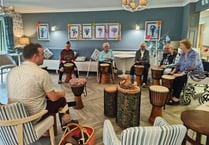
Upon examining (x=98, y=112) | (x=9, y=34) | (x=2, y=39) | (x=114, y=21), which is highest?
(x=114, y=21)

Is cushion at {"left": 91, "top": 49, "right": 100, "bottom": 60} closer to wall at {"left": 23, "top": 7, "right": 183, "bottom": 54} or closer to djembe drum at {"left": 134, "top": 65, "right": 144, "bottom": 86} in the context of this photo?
wall at {"left": 23, "top": 7, "right": 183, "bottom": 54}

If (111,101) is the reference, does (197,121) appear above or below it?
above

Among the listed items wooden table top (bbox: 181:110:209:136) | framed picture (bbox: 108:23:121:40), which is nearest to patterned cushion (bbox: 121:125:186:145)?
wooden table top (bbox: 181:110:209:136)

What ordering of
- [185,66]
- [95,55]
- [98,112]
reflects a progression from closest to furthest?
[98,112] → [185,66] → [95,55]

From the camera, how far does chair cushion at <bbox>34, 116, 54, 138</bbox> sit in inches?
71.3

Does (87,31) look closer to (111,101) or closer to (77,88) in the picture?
(77,88)

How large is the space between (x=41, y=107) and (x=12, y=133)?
0.36m

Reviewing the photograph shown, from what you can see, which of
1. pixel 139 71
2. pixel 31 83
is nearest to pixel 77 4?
pixel 139 71

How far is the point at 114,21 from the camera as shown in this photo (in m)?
6.79

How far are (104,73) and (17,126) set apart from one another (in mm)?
3787

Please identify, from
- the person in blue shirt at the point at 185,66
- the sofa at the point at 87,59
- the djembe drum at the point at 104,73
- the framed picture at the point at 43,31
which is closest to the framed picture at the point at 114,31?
the sofa at the point at 87,59

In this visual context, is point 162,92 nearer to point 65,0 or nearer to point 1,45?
point 65,0

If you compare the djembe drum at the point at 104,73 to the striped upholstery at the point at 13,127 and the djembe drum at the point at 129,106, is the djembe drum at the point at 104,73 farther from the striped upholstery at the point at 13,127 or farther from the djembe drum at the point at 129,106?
the striped upholstery at the point at 13,127

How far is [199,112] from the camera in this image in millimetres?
1908
